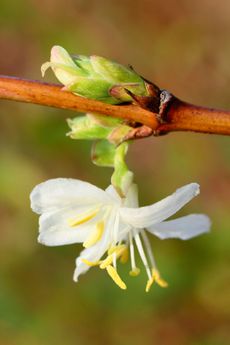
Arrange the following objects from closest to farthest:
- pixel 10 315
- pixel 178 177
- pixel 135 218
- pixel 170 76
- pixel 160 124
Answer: pixel 160 124 < pixel 135 218 < pixel 10 315 < pixel 178 177 < pixel 170 76

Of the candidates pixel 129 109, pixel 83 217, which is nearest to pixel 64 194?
pixel 83 217

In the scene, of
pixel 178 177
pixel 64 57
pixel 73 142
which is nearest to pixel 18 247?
pixel 73 142

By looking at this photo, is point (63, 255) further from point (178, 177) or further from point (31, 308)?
point (178, 177)

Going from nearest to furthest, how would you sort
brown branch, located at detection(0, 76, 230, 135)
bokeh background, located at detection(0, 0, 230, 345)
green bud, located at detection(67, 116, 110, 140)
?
1. brown branch, located at detection(0, 76, 230, 135)
2. green bud, located at detection(67, 116, 110, 140)
3. bokeh background, located at detection(0, 0, 230, 345)

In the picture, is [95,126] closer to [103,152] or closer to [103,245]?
[103,152]

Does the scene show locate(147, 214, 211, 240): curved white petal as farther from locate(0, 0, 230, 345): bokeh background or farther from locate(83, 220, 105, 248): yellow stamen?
locate(0, 0, 230, 345): bokeh background

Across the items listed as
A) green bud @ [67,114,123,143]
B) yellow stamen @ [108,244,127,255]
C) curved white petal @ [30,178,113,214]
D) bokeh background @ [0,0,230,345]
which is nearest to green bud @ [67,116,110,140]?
green bud @ [67,114,123,143]
